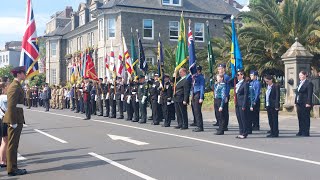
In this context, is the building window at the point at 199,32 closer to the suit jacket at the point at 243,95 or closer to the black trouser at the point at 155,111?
the black trouser at the point at 155,111

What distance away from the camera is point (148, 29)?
44.6m

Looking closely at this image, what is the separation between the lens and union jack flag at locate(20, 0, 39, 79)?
12.8 m

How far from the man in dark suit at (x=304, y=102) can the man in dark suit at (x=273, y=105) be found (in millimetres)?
642

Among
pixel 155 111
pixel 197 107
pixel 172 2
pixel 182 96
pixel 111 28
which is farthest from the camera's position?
pixel 172 2

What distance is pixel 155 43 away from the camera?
44.6m

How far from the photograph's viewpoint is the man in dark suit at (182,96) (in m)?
14.8

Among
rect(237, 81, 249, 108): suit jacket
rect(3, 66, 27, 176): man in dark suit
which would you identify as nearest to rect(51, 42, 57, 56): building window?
rect(237, 81, 249, 108): suit jacket

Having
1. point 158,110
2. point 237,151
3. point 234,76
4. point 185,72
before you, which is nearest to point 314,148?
point 237,151

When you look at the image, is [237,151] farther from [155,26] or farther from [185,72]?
[155,26]

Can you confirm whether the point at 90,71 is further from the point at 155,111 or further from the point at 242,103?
the point at 242,103

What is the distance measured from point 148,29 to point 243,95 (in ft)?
106

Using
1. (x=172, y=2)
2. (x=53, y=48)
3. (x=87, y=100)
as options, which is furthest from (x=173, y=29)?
(x=87, y=100)

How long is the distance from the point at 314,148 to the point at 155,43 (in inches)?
1366

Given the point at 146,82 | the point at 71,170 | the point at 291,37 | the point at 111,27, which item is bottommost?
the point at 71,170
